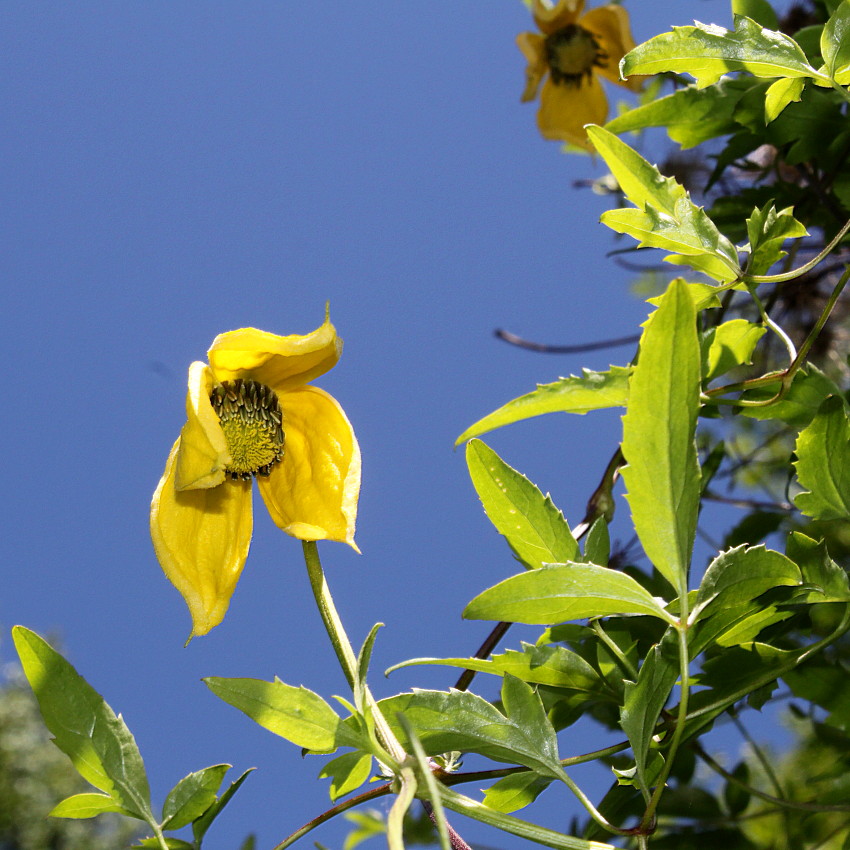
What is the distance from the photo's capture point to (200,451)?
0.43 m

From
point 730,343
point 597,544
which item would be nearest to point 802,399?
point 730,343

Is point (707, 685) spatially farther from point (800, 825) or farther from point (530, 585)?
point (800, 825)

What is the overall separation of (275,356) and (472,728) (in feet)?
0.88

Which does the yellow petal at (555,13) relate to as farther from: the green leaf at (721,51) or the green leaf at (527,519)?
the green leaf at (527,519)

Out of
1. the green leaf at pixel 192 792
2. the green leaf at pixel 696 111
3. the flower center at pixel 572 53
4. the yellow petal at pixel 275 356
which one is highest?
the flower center at pixel 572 53

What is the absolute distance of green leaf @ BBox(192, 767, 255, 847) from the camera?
1.31ft

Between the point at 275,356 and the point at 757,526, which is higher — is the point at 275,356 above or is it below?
above

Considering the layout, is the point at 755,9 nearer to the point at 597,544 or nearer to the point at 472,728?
the point at 597,544

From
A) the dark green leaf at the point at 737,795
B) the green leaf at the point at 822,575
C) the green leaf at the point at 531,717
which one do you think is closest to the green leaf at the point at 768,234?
the green leaf at the point at 822,575

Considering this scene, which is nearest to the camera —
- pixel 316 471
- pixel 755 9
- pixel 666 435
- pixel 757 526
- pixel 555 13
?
pixel 666 435

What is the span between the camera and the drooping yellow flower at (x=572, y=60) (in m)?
1.14

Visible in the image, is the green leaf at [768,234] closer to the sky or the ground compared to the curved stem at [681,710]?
closer to the sky

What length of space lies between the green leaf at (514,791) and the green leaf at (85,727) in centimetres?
16

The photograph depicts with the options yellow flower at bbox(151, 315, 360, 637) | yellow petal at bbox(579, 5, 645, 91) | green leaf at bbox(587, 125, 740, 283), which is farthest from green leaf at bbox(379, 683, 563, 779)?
yellow petal at bbox(579, 5, 645, 91)
